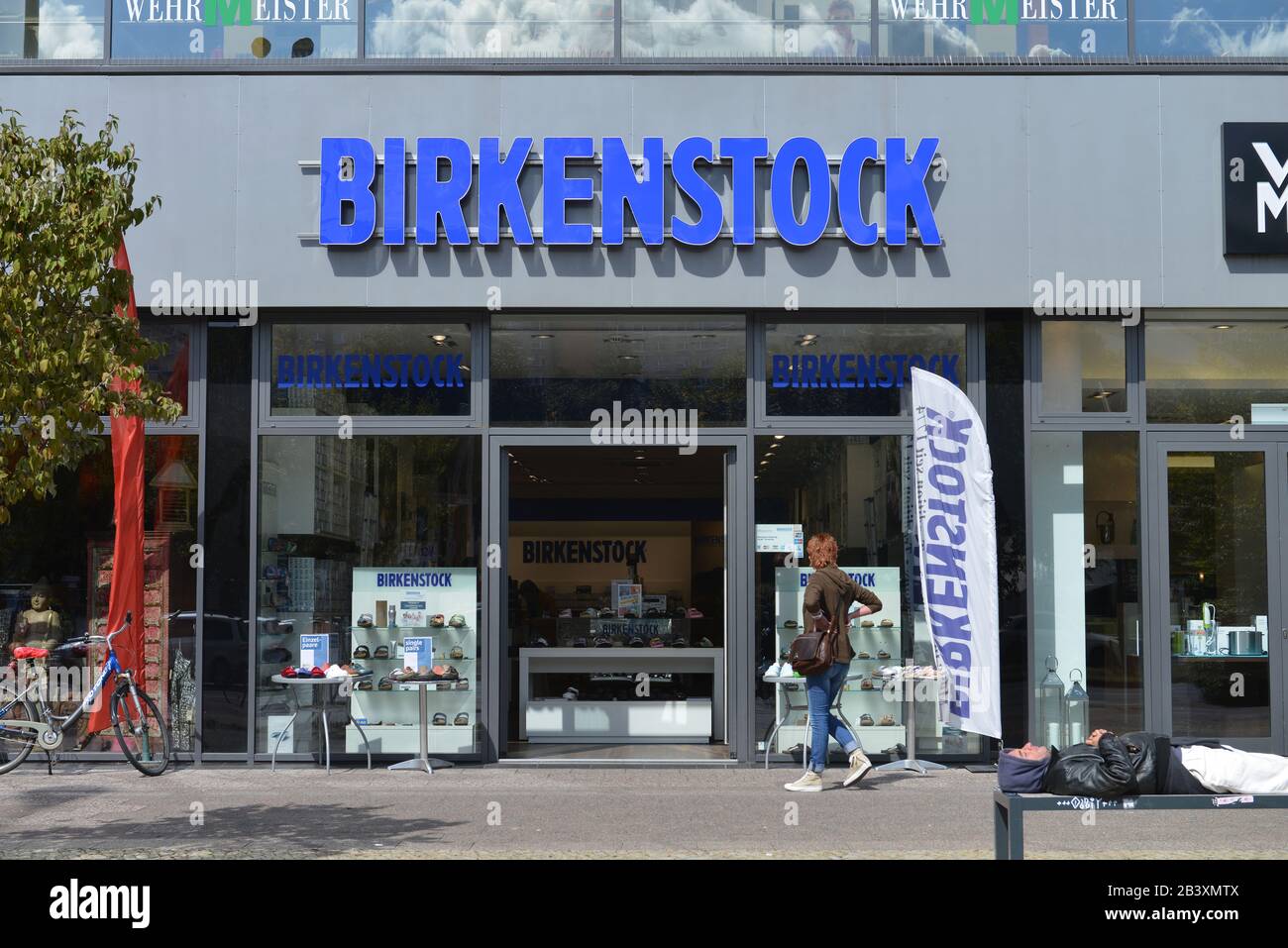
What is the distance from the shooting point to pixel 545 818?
9.29m

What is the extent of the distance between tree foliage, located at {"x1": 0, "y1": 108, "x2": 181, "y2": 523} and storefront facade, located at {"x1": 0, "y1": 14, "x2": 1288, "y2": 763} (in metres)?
3.32

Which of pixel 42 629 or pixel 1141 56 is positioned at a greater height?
pixel 1141 56

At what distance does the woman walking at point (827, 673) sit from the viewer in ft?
34.0

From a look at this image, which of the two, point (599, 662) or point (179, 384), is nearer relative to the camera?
point (179, 384)

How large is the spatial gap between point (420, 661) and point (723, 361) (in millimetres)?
3633

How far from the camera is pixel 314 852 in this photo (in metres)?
8.06

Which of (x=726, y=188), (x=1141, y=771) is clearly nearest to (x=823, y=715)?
(x=1141, y=771)

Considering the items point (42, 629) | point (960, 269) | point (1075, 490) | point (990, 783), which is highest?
point (960, 269)

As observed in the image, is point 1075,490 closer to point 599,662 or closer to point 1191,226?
point 1191,226

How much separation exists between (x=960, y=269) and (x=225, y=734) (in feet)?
23.7

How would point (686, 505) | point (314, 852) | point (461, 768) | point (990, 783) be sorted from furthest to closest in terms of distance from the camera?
point (686, 505)
point (461, 768)
point (990, 783)
point (314, 852)

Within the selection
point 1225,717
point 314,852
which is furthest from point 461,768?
point 1225,717

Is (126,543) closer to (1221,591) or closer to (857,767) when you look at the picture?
(857,767)

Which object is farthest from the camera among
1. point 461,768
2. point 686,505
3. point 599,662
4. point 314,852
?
point 686,505
